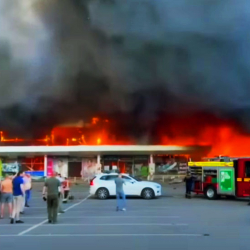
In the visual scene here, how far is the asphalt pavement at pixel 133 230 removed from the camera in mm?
9891

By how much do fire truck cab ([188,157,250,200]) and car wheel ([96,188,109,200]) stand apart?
13.0 ft

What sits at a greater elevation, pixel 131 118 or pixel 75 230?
pixel 131 118

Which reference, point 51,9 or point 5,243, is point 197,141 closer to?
point 51,9

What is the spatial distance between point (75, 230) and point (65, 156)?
29.4 m

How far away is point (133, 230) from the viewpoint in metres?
12.0

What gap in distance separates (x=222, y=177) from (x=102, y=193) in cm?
521

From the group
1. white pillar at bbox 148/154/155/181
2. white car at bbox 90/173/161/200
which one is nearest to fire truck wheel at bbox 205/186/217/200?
white car at bbox 90/173/161/200

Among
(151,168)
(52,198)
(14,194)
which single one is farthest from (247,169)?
(151,168)

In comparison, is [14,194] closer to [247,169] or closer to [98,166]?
[247,169]

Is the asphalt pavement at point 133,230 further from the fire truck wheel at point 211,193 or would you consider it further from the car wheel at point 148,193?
the car wheel at point 148,193

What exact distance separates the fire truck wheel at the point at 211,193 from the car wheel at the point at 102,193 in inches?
171

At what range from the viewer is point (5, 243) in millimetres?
10148

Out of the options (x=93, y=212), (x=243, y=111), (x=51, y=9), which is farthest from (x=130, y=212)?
(x=243, y=111)

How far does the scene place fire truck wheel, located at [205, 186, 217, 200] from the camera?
2341 cm
